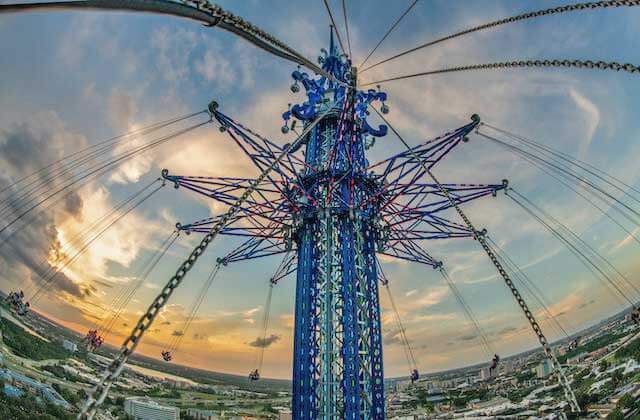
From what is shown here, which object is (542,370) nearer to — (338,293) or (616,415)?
(616,415)

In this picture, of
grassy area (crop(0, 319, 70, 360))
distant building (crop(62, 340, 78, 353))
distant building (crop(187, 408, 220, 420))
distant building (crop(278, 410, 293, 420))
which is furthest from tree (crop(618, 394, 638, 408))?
distant building (crop(62, 340, 78, 353))

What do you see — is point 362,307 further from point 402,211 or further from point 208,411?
point 208,411

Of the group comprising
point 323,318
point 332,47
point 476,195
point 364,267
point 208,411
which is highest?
point 332,47

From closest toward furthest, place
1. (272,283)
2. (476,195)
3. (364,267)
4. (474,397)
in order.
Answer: (364,267) < (476,195) < (272,283) < (474,397)

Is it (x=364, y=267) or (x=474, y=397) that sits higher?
(x=474, y=397)

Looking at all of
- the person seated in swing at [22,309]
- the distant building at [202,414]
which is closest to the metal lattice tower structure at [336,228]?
the person seated in swing at [22,309]

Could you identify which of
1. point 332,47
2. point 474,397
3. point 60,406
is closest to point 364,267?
point 332,47

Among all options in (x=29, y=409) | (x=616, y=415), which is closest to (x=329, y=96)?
(x=616, y=415)

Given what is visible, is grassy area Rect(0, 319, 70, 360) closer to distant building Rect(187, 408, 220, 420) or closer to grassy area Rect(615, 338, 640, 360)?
distant building Rect(187, 408, 220, 420)
